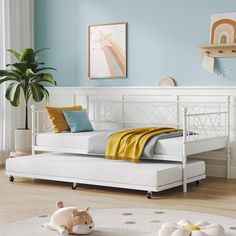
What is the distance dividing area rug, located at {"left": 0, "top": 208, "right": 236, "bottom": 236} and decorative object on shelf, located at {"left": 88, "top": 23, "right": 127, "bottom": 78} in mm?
2699

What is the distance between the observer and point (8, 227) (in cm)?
382

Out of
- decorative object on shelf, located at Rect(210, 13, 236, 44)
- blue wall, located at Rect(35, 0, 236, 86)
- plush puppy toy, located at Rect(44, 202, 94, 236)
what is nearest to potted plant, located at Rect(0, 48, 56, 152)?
blue wall, located at Rect(35, 0, 236, 86)

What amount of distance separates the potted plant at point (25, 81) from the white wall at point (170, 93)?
0.35 meters

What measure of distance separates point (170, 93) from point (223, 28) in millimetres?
908

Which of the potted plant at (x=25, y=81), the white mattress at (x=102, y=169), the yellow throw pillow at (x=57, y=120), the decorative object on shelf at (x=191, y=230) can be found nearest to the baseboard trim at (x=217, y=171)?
the white mattress at (x=102, y=169)

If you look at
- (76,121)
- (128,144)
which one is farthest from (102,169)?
(76,121)

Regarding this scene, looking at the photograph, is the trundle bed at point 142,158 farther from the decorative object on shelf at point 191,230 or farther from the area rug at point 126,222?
the decorative object on shelf at point 191,230

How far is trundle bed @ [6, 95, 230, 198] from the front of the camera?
201 inches

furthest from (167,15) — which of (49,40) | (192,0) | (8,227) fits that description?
(8,227)

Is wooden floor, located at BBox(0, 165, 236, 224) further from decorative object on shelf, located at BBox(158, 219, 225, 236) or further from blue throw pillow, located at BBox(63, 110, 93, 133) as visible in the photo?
decorative object on shelf, located at BBox(158, 219, 225, 236)

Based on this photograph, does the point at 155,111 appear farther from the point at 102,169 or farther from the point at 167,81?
the point at 102,169

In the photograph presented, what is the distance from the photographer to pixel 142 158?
18.0 feet

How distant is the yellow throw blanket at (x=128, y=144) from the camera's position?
5309 mm

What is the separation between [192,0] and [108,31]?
1099 millimetres
